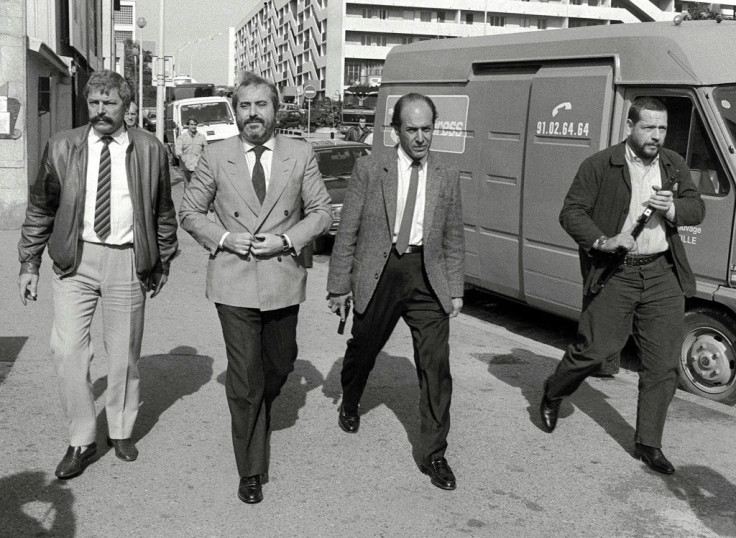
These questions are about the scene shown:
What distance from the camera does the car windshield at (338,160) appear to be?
50.1 feet

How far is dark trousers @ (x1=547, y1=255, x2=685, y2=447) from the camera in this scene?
5.06 metres

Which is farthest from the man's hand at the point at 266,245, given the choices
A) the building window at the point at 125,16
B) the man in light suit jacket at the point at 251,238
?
the building window at the point at 125,16

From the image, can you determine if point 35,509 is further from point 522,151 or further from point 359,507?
point 522,151

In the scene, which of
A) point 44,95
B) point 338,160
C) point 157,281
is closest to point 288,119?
point 44,95

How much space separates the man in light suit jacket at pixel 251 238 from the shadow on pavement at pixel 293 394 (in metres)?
1.03

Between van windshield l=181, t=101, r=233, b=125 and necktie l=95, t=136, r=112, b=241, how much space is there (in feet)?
92.3

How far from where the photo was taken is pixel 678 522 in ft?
14.4

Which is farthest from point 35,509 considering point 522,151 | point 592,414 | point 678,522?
point 522,151

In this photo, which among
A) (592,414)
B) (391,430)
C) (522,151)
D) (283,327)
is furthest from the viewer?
(522,151)

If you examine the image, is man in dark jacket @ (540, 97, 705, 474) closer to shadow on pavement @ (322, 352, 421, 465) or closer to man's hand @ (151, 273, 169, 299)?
shadow on pavement @ (322, 352, 421, 465)

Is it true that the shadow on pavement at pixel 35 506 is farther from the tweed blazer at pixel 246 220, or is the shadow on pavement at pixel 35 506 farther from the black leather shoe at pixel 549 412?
the black leather shoe at pixel 549 412

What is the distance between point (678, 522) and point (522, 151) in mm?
4651

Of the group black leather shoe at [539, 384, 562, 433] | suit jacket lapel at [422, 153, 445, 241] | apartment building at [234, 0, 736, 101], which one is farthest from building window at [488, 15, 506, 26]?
suit jacket lapel at [422, 153, 445, 241]

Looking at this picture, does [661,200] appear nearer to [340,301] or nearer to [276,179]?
[340,301]
